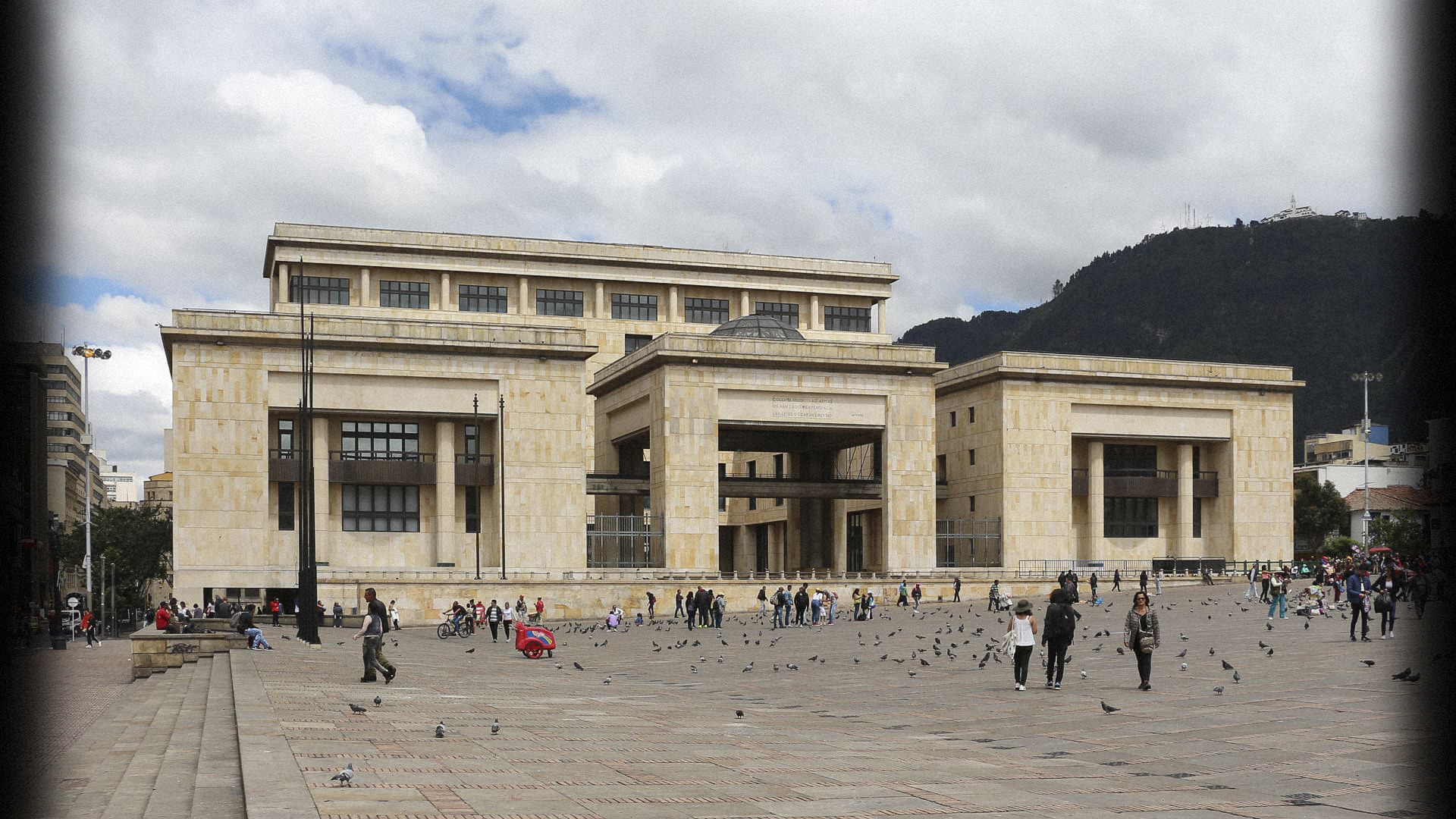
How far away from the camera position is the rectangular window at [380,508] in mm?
65688

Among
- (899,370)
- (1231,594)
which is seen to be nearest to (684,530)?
(899,370)

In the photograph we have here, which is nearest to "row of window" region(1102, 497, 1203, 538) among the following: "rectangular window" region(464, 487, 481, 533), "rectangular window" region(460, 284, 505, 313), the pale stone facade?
the pale stone facade

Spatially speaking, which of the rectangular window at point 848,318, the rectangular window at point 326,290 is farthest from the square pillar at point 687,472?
the rectangular window at point 848,318

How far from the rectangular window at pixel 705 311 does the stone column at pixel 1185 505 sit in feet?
105

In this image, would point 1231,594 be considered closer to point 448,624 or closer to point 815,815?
point 448,624

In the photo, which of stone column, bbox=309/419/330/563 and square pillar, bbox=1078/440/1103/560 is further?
square pillar, bbox=1078/440/1103/560

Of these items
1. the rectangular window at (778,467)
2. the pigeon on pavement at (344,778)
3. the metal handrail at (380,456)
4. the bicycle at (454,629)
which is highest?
the metal handrail at (380,456)

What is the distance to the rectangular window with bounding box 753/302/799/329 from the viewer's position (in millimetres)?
92000

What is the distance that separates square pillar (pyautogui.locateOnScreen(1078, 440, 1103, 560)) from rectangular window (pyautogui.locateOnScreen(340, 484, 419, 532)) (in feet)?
131

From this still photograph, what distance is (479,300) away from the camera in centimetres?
8619

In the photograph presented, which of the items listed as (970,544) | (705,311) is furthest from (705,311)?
(970,544)

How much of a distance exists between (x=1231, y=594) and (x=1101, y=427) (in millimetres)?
20688

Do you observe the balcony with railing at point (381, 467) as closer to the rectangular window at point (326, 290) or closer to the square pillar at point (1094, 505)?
the rectangular window at point (326, 290)

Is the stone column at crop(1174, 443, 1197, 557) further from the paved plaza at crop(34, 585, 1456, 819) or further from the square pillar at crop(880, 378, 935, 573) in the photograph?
the paved plaza at crop(34, 585, 1456, 819)
